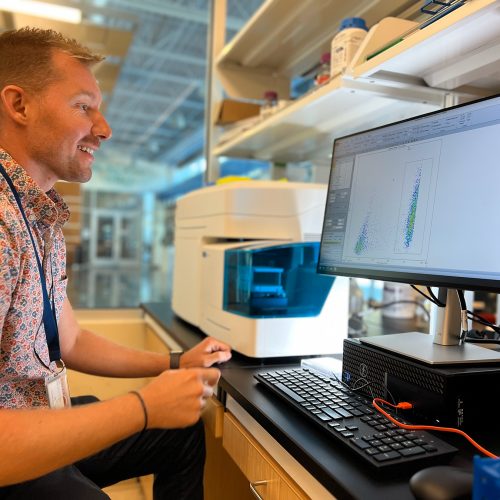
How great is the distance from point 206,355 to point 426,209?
618mm

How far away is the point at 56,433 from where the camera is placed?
Result: 0.68 m

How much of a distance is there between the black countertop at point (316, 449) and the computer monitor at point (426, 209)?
0.75ft

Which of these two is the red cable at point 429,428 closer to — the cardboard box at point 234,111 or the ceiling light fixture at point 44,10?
the cardboard box at point 234,111

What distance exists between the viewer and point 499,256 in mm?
756

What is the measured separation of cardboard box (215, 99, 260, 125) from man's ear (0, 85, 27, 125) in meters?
1.40

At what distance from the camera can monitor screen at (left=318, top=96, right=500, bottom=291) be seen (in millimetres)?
789

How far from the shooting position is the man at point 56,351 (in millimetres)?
703

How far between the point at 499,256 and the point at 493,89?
2.17 feet

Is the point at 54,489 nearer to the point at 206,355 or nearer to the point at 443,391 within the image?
the point at 206,355

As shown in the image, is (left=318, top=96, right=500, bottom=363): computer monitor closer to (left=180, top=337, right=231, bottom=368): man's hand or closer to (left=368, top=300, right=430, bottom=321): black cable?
(left=180, top=337, right=231, bottom=368): man's hand

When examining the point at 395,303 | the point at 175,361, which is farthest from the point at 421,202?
the point at 395,303

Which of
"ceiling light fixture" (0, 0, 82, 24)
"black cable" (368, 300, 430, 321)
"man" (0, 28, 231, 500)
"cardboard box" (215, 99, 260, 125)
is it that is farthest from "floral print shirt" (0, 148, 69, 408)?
"ceiling light fixture" (0, 0, 82, 24)

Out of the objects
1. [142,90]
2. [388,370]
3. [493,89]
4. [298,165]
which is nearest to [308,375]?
[388,370]

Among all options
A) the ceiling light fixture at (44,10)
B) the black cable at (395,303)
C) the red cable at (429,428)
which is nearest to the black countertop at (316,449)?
the red cable at (429,428)
